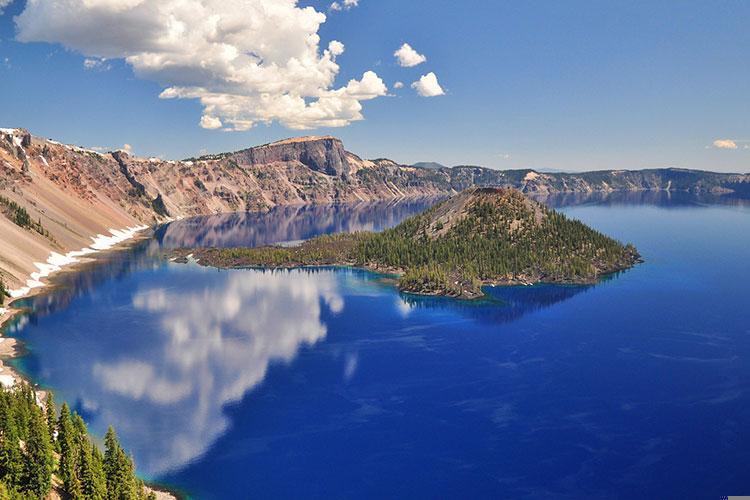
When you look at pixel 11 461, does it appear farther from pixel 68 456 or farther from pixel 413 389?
pixel 413 389

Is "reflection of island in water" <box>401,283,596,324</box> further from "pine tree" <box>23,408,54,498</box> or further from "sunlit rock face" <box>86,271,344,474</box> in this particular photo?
"pine tree" <box>23,408,54,498</box>

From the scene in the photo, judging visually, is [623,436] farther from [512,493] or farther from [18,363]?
[18,363]

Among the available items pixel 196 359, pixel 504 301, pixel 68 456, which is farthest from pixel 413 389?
pixel 504 301

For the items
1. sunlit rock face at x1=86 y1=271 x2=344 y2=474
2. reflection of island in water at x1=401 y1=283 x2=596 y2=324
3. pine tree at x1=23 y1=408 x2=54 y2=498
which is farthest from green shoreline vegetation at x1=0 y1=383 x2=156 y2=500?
reflection of island in water at x1=401 y1=283 x2=596 y2=324

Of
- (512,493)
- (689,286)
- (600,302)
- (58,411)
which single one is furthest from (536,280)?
(58,411)

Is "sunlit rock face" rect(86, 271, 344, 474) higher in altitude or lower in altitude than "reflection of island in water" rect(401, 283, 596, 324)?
lower

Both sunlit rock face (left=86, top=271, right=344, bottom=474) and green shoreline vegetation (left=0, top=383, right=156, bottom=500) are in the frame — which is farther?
sunlit rock face (left=86, top=271, right=344, bottom=474)

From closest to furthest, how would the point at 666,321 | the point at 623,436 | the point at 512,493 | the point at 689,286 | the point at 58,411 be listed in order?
the point at 512,493, the point at 623,436, the point at 58,411, the point at 666,321, the point at 689,286

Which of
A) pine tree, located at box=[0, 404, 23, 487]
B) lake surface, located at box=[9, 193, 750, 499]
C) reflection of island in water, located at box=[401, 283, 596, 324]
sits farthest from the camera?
reflection of island in water, located at box=[401, 283, 596, 324]
